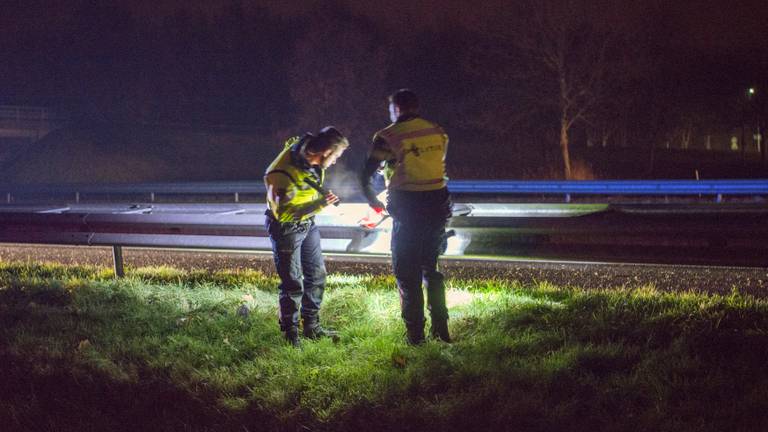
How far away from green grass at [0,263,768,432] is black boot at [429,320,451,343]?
0.18 m

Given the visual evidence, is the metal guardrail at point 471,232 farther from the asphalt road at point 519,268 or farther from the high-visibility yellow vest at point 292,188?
the high-visibility yellow vest at point 292,188

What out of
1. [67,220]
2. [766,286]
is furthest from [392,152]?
[67,220]

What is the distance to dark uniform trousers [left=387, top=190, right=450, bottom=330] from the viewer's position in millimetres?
5574

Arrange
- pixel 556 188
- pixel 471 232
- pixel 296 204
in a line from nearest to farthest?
pixel 296 204 → pixel 471 232 → pixel 556 188

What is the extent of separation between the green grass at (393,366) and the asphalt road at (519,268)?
1.32m

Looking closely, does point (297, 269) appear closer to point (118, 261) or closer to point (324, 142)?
point (324, 142)

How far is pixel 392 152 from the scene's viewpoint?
5539 mm

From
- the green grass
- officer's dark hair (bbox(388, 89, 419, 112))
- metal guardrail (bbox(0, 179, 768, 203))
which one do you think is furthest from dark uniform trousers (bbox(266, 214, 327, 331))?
metal guardrail (bbox(0, 179, 768, 203))

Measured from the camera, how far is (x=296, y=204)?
5.70 metres

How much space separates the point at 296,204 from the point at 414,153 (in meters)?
1.02

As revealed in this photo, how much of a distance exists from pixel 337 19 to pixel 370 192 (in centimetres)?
3378

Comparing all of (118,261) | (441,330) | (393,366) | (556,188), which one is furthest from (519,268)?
(556,188)

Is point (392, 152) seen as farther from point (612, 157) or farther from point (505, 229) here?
point (612, 157)

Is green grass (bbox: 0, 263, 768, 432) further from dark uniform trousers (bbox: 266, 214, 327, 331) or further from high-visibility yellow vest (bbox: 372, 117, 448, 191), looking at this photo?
high-visibility yellow vest (bbox: 372, 117, 448, 191)
